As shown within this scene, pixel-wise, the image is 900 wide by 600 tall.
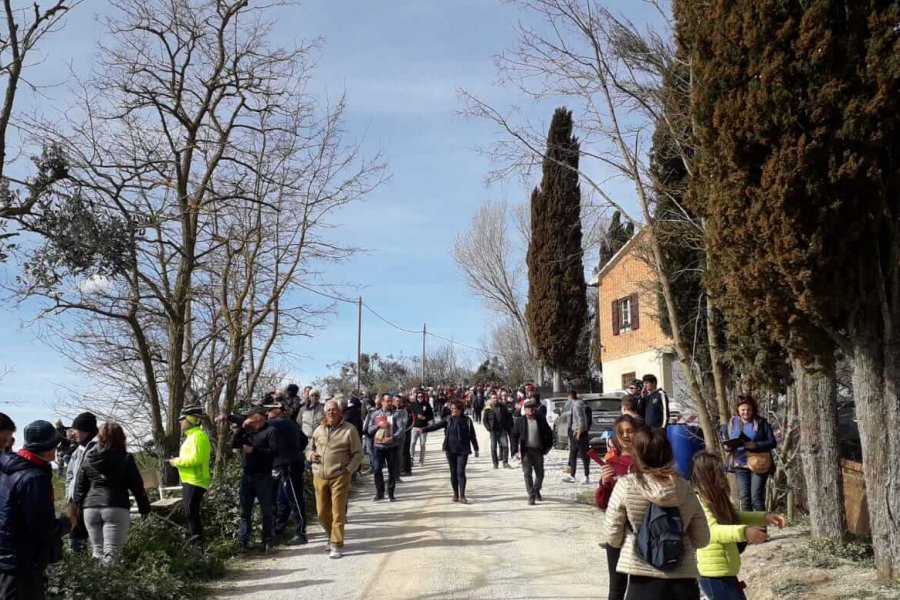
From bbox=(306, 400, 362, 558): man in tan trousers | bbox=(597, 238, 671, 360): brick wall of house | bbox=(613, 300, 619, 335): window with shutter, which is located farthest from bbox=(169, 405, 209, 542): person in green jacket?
bbox=(613, 300, 619, 335): window with shutter

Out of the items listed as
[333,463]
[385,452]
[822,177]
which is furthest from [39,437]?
[385,452]

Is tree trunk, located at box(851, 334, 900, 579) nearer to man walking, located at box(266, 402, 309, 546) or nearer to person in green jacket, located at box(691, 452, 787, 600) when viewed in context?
person in green jacket, located at box(691, 452, 787, 600)

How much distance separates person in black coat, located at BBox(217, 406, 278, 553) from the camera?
34.7ft

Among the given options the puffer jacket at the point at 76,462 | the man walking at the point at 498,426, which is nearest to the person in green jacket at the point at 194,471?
the puffer jacket at the point at 76,462

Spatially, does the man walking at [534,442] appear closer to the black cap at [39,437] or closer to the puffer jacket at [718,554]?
the puffer jacket at [718,554]

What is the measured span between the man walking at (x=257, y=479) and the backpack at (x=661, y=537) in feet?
22.0

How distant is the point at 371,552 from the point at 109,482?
3.37m

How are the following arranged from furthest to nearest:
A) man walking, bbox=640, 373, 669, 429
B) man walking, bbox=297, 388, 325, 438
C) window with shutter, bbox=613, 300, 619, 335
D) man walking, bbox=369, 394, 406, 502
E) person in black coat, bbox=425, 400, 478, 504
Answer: window with shutter, bbox=613, 300, 619, 335 → man walking, bbox=297, 388, 325, 438 → man walking, bbox=369, 394, 406, 502 → person in black coat, bbox=425, 400, 478, 504 → man walking, bbox=640, 373, 669, 429

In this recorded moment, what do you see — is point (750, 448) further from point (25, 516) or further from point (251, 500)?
point (25, 516)

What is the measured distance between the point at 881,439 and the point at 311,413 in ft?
31.9

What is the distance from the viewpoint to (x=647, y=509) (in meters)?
4.80

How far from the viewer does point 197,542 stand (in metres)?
9.84

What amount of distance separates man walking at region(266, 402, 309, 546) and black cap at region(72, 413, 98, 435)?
2.81m

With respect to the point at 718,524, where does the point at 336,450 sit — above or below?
above
